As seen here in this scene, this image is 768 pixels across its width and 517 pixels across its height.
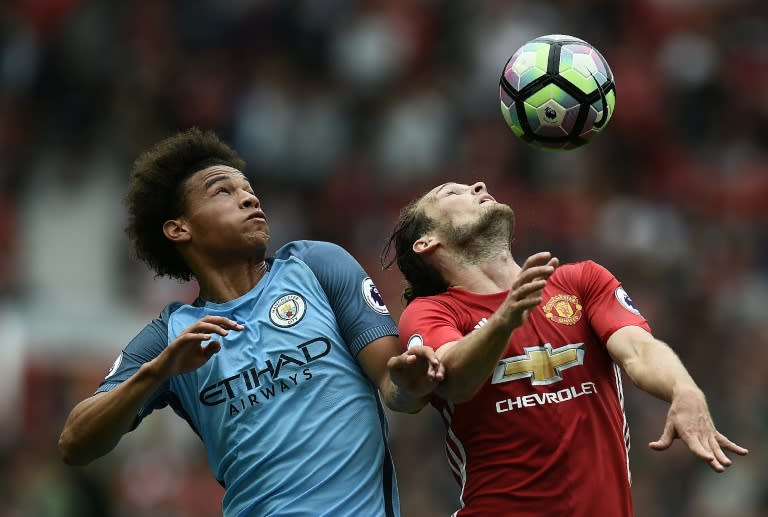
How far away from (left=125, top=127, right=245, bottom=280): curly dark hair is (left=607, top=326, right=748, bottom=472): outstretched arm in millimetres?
2042

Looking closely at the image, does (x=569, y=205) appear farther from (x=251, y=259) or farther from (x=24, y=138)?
(x=251, y=259)

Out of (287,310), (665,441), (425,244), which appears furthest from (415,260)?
(665,441)

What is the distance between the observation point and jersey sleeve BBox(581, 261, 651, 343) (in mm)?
5469

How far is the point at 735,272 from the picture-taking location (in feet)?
40.0

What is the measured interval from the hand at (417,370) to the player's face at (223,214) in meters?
1.14

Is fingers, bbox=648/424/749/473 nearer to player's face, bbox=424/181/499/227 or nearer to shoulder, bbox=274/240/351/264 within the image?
player's face, bbox=424/181/499/227

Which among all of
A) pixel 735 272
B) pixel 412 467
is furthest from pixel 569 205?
pixel 412 467

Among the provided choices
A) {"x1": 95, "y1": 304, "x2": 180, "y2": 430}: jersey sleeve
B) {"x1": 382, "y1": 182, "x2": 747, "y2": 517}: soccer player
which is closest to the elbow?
{"x1": 95, "y1": 304, "x2": 180, "y2": 430}: jersey sleeve

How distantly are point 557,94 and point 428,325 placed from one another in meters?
1.37

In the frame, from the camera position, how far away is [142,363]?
5.74 metres

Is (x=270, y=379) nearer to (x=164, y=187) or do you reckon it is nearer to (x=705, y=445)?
(x=164, y=187)

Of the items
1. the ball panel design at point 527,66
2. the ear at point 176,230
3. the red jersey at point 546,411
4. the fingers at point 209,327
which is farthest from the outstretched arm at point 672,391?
the ear at point 176,230

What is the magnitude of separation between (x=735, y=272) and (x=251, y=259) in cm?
721

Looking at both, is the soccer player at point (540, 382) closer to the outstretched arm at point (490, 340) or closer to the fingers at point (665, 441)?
the outstretched arm at point (490, 340)
